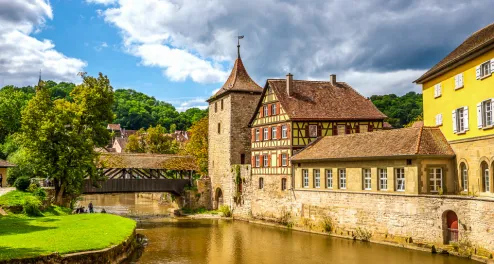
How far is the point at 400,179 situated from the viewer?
24.2 meters

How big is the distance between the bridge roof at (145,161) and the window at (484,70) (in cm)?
2859

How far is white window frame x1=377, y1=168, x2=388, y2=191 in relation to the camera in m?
25.0

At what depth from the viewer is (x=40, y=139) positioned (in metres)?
29.6

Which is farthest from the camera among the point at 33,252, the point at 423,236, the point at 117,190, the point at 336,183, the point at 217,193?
the point at 217,193

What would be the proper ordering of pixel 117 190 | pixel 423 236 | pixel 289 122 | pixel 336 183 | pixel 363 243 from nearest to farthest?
pixel 423 236 → pixel 363 243 → pixel 336 183 → pixel 289 122 → pixel 117 190

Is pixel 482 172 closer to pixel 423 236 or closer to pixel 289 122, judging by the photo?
pixel 423 236

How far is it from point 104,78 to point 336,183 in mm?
17816

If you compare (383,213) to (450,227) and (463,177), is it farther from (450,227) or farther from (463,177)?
(463,177)

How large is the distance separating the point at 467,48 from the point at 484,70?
7.13ft

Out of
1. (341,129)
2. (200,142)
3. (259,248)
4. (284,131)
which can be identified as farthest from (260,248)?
(200,142)

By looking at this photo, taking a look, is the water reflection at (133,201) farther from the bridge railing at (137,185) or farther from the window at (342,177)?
the window at (342,177)

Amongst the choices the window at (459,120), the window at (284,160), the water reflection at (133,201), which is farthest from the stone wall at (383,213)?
the water reflection at (133,201)

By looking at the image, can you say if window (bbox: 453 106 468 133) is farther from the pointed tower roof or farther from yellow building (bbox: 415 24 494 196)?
the pointed tower roof

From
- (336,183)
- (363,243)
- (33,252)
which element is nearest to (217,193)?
(336,183)
